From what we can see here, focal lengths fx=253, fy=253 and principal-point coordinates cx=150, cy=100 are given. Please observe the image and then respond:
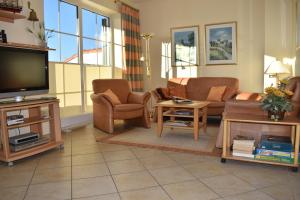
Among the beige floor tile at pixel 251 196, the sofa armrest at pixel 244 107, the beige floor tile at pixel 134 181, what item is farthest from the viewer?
the sofa armrest at pixel 244 107

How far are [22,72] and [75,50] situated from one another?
5.95ft

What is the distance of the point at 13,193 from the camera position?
2066 mm

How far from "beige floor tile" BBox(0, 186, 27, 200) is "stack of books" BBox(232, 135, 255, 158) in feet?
6.61

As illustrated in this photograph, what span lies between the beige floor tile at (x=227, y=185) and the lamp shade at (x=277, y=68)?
2947mm

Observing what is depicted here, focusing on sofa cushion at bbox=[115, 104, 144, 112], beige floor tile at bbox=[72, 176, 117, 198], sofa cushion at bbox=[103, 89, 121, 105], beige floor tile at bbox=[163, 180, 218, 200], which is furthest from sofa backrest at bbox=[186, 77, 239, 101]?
beige floor tile at bbox=[72, 176, 117, 198]

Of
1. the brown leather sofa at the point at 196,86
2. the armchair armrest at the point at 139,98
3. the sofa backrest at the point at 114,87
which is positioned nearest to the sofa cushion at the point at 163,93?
the brown leather sofa at the point at 196,86

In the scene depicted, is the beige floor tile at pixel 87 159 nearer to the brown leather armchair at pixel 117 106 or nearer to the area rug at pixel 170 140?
the area rug at pixel 170 140

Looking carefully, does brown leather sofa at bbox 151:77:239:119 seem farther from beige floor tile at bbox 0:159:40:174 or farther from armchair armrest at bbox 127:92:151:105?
beige floor tile at bbox 0:159:40:174

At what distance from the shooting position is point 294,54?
15.3ft

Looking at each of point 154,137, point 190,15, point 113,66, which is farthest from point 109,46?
point 154,137

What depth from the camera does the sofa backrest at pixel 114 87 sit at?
14.6 feet

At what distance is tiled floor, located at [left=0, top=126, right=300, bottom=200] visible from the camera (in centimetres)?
201

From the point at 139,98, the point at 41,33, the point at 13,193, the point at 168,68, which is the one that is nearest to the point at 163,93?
the point at 139,98

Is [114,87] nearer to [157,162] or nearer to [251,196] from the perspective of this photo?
[157,162]
